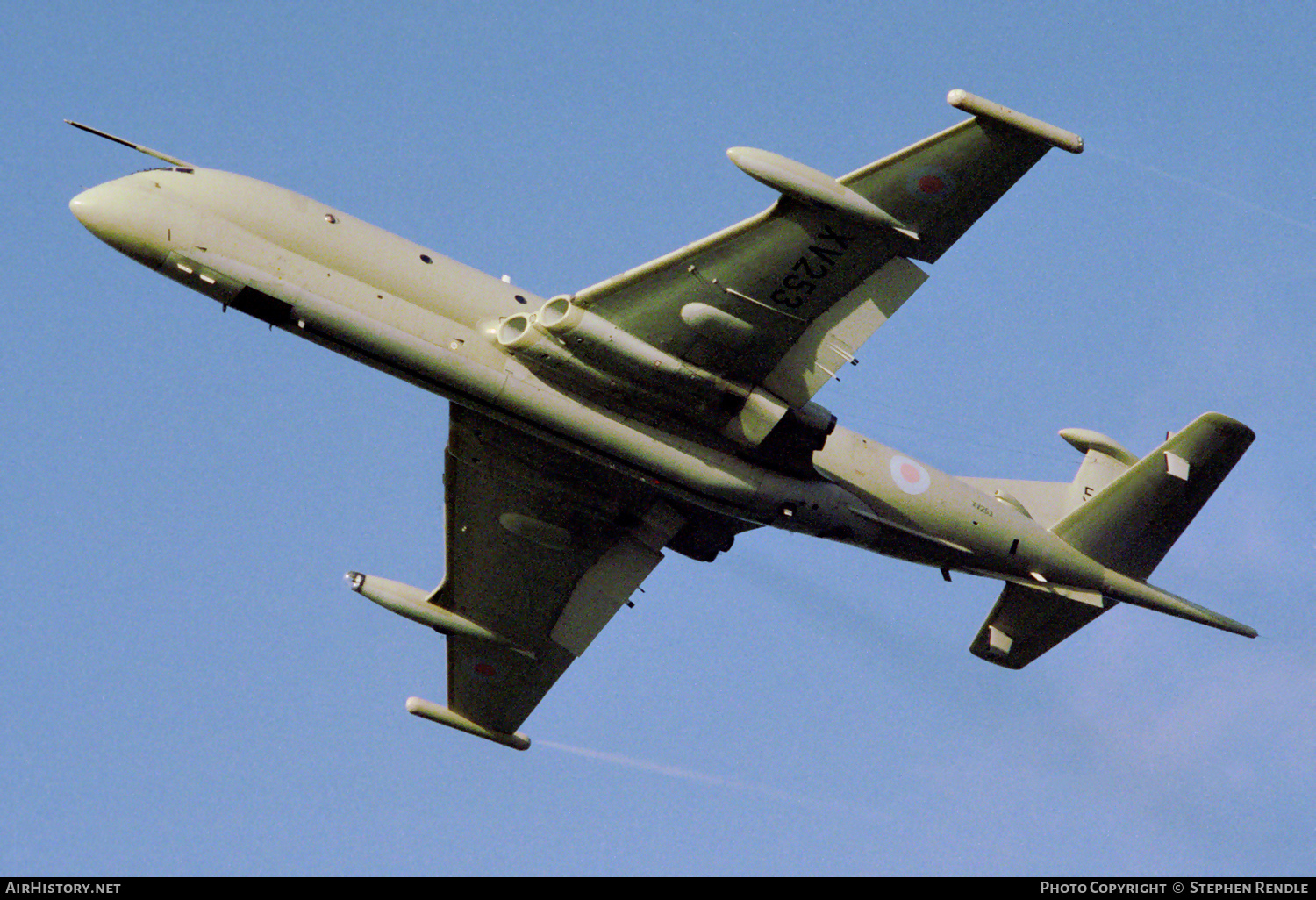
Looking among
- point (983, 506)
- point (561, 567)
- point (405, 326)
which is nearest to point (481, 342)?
point (405, 326)

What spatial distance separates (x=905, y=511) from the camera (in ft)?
97.4

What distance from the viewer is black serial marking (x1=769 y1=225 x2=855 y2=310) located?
26.5 m

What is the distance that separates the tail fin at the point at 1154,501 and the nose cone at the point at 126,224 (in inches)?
727

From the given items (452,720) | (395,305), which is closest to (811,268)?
(395,305)

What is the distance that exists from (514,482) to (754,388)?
6411 millimetres

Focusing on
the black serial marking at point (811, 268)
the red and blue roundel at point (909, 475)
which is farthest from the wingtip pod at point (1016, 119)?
the red and blue roundel at point (909, 475)

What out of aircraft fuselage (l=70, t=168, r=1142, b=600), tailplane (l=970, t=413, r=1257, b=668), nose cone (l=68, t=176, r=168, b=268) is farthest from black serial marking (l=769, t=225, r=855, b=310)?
nose cone (l=68, t=176, r=168, b=268)

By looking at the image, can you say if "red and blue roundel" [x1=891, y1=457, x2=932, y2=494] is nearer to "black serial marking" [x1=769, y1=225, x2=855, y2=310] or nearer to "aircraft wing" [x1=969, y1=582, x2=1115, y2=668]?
"aircraft wing" [x1=969, y1=582, x2=1115, y2=668]

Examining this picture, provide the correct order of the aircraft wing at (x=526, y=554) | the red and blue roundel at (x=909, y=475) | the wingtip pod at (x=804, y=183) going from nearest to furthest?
the wingtip pod at (x=804, y=183) → the red and blue roundel at (x=909, y=475) → the aircraft wing at (x=526, y=554)

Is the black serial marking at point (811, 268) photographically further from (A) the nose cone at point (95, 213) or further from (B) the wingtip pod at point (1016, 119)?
(A) the nose cone at point (95, 213)

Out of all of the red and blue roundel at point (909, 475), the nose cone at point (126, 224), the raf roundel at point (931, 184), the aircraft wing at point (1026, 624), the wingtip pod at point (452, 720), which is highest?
the raf roundel at point (931, 184)

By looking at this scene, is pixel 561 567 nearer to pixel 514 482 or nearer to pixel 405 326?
pixel 514 482

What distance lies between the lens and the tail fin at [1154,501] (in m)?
30.1

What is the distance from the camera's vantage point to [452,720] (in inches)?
1395
